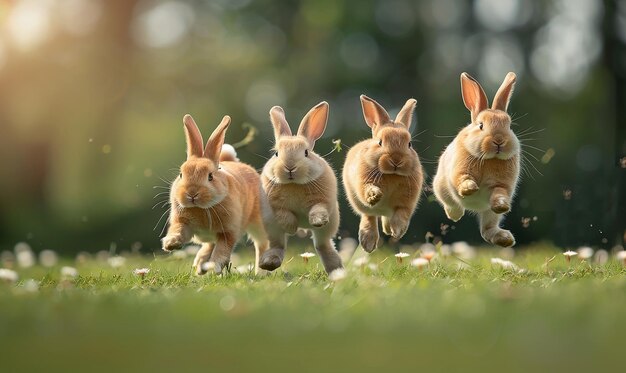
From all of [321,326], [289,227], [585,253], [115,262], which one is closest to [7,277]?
[115,262]

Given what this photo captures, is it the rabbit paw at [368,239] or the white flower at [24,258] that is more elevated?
the rabbit paw at [368,239]

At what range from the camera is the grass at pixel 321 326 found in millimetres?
3086

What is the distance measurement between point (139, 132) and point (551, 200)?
865 centimetres

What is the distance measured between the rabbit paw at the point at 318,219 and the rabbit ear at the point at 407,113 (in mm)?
1135

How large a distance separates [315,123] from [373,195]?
871mm

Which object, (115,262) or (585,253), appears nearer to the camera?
(585,253)

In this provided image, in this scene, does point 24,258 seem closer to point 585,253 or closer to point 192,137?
point 192,137

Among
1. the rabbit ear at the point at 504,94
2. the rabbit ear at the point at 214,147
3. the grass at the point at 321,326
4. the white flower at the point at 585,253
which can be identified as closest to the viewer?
the grass at the point at 321,326

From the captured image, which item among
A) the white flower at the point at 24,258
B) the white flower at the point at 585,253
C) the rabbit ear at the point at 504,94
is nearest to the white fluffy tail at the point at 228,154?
the rabbit ear at the point at 504,94

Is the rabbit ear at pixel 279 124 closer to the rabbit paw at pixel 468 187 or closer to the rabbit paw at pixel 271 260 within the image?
the rabbit paw at pixel 271 260

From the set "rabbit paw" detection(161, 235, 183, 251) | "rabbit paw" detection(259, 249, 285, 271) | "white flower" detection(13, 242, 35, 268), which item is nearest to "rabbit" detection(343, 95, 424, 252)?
"rabbit paw" detection(259, 249, 285, 271)

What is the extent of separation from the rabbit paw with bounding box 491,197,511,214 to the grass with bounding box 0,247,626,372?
1.75 feet

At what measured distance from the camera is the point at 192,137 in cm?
608

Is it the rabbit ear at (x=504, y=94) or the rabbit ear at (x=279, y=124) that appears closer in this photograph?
the rabbit ear at (x=504, y=94)
